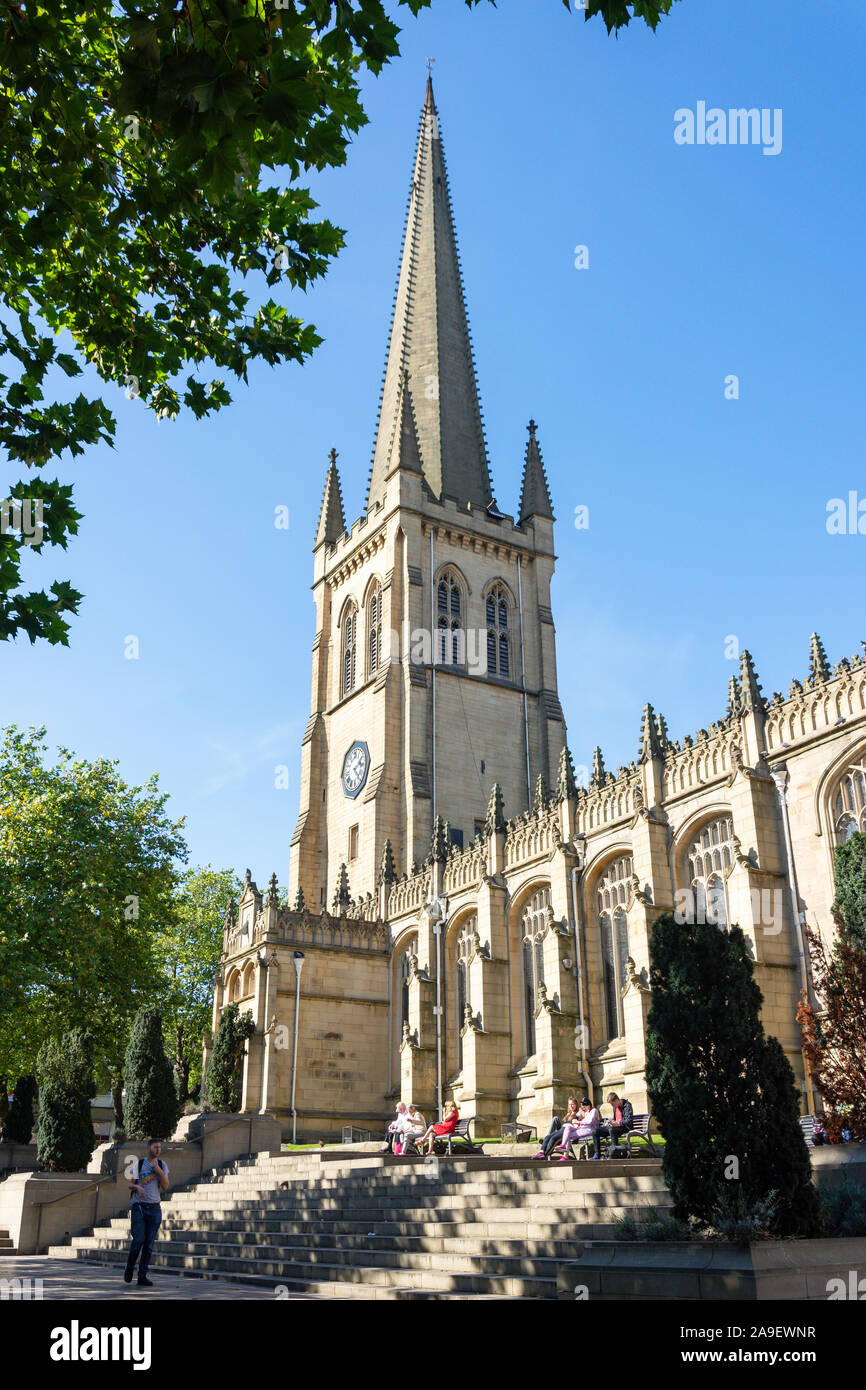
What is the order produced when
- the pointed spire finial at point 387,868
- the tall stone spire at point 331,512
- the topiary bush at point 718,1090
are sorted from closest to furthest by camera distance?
the topiary bush at point 718,1090
the pointed spire finial at point 387,868
the tall stone spire at point 331,512

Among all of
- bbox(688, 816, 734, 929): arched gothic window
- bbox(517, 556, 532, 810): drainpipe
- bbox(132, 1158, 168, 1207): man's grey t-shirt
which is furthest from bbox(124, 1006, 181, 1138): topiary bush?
bbox(517, 556, 532, 810): drainpipe

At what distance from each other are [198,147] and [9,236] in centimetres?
362

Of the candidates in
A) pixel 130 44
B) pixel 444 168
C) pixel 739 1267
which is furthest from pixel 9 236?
pixel 444 168

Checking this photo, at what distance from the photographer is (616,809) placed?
31766 mm

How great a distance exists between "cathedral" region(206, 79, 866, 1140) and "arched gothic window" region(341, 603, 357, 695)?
0.48ft

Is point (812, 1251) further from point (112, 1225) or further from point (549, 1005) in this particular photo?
point (549, 1005)

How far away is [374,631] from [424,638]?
3.43 meters

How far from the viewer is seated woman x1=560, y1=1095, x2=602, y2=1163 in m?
19.8

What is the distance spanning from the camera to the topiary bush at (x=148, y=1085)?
28922mm

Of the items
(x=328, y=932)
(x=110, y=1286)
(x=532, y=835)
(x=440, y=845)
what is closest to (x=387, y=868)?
(x=440, y=845)

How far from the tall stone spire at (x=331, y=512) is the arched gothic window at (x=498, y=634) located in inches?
389

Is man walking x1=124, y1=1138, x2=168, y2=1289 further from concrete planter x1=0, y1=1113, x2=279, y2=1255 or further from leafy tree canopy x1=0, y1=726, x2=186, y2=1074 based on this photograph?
leafy tree canopy x1=0, y1=726, x2=186, y2=1074

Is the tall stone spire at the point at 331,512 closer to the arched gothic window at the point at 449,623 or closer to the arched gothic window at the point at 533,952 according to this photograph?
the arched gothic window at the point at 449,623
